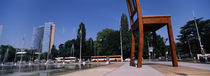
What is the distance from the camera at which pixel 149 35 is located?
168 feet

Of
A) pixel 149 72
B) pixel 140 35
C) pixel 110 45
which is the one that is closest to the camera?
pixel 149 72

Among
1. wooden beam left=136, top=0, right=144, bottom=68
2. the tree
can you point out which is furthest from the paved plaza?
the tree

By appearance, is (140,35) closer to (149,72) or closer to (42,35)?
(149,72)

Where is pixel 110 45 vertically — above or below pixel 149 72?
above

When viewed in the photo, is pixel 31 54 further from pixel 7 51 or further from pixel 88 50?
pixel 88 50

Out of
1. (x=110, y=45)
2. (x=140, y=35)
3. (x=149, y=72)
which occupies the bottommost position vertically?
(x=149, y=72)

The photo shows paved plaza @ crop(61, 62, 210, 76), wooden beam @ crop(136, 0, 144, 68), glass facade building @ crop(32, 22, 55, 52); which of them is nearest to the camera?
paved plaza @ crop(61, 62, 210, 76)

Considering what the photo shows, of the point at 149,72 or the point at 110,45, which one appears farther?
the point at 110,45

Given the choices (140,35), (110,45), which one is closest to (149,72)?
(140,35)

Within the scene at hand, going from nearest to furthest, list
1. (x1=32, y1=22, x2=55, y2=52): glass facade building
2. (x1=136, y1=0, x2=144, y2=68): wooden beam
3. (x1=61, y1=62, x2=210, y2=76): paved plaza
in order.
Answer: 1. (x1=61, y1=62, x2=210, y2=76): paved plaza
2. (x1=136, y1=0, x2=144, y2=68): wooden beam
3. (x1=32, y1=22, x2=55, y2=52): glass facade building

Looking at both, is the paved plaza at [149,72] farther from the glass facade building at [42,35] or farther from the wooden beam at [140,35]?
the glass facade building at [42,35]

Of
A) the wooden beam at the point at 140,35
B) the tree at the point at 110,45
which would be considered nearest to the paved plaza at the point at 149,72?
the wooden beam at the point at 140,35

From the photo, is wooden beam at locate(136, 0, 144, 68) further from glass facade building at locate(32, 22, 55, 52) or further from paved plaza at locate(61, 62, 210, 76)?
glass facade building at locate(32, 22, 55, 52)

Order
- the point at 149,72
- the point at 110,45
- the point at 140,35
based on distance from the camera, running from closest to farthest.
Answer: the point at 149,72 < the point at 140,35 < the point at 110,45
